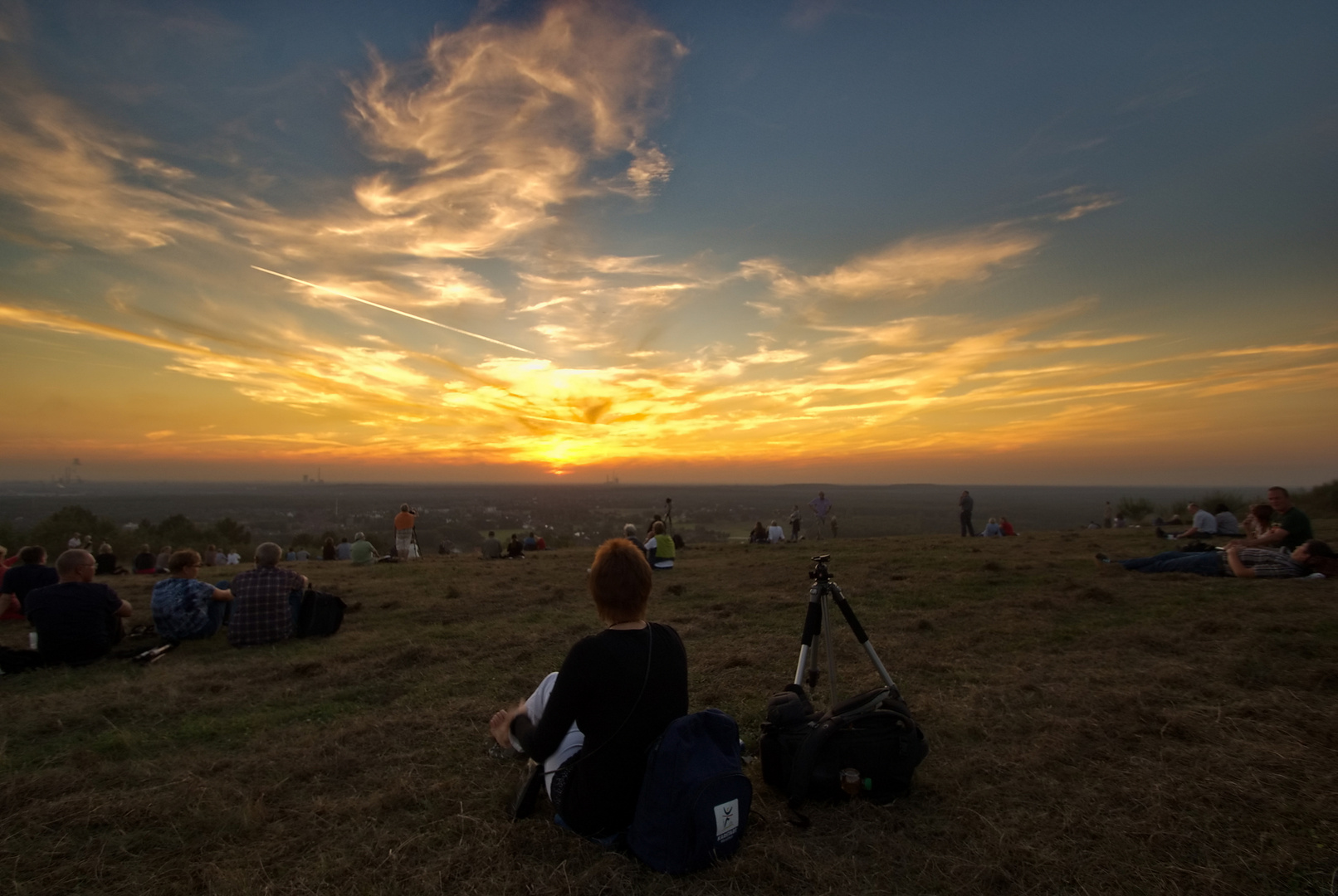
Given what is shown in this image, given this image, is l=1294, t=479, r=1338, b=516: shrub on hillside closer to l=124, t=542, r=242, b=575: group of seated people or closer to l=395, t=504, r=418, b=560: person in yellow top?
l=395, t=504, r=418, b=560: person in yellow top

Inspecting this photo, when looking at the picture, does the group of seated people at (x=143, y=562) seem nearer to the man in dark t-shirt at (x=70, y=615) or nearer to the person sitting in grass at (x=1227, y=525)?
the man in dark t-shirt at (x=70, y=615)

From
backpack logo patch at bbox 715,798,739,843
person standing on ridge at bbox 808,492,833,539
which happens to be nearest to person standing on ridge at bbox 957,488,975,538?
person standing on ridge at bbox 808,492,833,539

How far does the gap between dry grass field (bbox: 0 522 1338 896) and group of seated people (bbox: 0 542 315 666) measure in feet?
1.52

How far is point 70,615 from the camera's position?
884cm

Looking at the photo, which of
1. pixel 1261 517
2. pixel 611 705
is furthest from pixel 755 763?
pixel 1261 517

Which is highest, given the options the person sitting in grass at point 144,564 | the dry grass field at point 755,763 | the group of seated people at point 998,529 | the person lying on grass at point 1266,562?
the person lying on grass at point 1266,562

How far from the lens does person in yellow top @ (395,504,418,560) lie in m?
22.9

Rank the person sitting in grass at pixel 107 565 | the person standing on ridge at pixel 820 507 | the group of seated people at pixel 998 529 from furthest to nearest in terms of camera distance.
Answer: the person standing on ridge at pixel 820 507, the group of seated people at pixel 998 529, the person sitting in grass at pixel 107 565

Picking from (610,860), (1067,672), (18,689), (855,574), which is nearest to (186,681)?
(18,689)

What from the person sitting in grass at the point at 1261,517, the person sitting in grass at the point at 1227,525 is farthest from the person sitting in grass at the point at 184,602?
the person sitting in grass at the point at 1227,525

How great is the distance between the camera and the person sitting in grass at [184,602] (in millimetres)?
9953

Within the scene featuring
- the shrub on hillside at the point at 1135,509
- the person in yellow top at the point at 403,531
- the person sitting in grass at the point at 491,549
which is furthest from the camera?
the shrub on hillside at the point at 1135,509

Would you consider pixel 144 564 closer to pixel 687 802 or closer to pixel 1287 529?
pixel 687 802

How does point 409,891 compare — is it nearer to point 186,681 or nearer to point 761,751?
point 761,751
